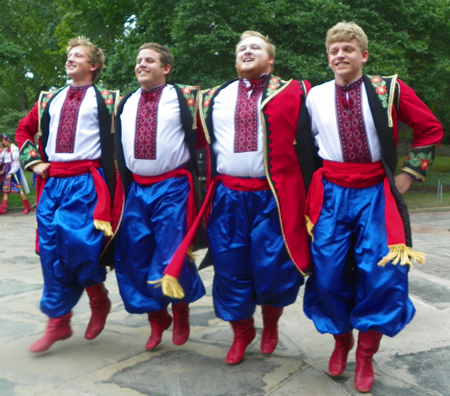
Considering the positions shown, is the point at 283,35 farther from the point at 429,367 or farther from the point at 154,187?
the point at 429,367

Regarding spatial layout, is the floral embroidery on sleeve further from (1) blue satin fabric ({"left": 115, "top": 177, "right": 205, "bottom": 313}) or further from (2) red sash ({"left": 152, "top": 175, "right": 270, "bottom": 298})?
(1) blue satin fabric ({"left": 115, "top": 177, "right": 205, "bottom": 313})

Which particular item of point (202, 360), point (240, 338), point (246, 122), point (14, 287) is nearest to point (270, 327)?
point (240, 338)

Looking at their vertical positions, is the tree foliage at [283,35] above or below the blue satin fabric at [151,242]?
above

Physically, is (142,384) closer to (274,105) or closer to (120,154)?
(120,154)

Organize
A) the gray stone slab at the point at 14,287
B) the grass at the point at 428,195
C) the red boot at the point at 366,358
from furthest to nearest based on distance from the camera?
the grass at the point at 428,195 < the gray stone slab at the point at 14,287 < the red boot at the point at 366,358

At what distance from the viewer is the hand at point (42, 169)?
11.9 feet

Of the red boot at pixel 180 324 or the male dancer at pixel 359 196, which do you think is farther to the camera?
the red boot at pixel 180 324

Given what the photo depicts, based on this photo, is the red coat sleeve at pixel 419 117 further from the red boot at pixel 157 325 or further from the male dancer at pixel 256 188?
the red boot at pixel 157 325

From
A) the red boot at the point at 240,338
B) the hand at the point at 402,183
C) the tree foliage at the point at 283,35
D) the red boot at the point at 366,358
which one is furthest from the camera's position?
the tree foliage at the point at 283,35

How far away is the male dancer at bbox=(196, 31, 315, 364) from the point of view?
317 centimetres

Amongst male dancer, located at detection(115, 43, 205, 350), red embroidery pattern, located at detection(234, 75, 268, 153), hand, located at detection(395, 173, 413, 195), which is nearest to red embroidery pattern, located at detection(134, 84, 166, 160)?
male dancer, located at detection(115, 43, 205, 350)

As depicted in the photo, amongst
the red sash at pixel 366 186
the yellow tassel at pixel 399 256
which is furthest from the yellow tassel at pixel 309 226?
the yellow tassel at pixel 399 256

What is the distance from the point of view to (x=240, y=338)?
11.0 ft

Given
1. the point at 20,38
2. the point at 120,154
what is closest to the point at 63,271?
the point at 120,154
